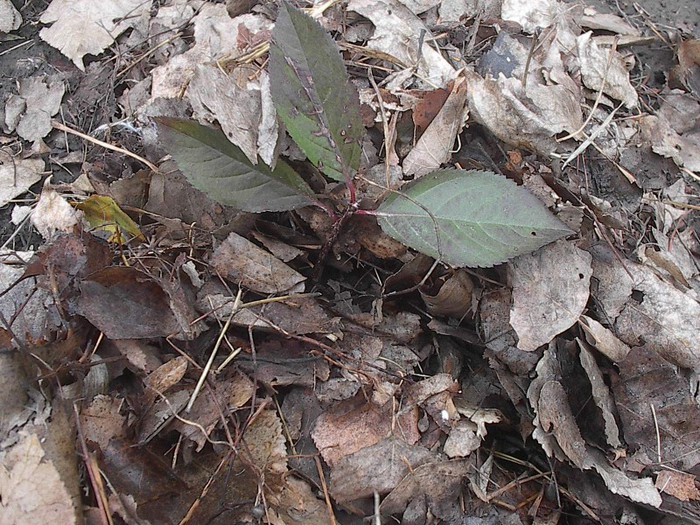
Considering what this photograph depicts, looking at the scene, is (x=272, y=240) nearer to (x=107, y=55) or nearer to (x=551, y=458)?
(x=551, y=458)

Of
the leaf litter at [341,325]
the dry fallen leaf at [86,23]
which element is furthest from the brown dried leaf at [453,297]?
the dry fallen leaf at [86,23]

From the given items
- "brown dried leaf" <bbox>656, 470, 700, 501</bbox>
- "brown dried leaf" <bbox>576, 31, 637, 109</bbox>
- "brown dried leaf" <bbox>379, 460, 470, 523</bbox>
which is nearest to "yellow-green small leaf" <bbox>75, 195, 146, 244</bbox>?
"brown dried leaf" <bbox>379, 460, 470, 523</bbox>

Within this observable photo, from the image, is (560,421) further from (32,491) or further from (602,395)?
(32,491)

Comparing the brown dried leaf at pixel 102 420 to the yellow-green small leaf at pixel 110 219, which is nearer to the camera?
the brown dried leaf at pixel 102 420

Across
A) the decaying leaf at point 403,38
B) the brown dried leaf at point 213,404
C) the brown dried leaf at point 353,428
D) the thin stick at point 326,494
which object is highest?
the decaying leaf at point 403,38

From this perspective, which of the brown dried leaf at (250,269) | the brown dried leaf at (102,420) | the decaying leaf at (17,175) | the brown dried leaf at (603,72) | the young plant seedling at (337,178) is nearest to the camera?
the brown dried leaf at (102,420)

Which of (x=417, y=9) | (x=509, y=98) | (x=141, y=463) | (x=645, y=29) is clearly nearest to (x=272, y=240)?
(x=141, y=463)

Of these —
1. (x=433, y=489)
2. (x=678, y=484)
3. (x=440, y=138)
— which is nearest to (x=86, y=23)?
(x=440, y=138)

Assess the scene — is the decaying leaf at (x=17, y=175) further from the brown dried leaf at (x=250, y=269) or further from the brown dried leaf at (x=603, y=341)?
the brown dried leaf at (x=603, y=341)
